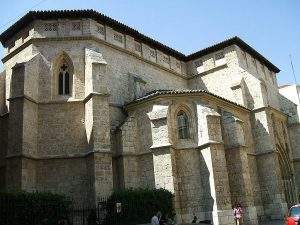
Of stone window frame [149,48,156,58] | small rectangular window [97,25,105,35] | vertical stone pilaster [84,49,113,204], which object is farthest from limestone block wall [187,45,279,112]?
vertical stone pilaster [84,49,113,204]

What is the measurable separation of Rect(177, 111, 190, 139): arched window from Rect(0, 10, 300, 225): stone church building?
0.20 feet

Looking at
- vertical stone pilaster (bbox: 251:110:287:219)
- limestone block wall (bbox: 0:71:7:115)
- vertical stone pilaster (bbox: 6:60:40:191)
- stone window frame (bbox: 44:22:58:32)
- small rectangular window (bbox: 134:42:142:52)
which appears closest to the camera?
vertical stone pilaster (bbox: 6:60:40:191)

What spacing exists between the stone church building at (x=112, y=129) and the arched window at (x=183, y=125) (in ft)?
0.20

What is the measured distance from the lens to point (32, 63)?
1947 cm

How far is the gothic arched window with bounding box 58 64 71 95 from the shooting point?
20.2 m

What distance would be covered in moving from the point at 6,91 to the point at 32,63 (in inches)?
116

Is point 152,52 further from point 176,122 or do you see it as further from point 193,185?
point 193,185

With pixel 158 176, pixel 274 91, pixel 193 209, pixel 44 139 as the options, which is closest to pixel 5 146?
pixel 44 139

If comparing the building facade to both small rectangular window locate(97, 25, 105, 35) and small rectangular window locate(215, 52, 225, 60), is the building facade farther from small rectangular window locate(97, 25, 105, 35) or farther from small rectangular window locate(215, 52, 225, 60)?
small rectangular window locate(97, 25, 105, 35)

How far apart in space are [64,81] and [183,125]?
7.12 m

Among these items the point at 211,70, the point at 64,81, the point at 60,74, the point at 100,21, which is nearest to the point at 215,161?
the point at 64,81

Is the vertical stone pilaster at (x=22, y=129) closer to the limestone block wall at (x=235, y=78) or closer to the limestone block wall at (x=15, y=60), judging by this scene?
the limestone block wall at (x=15, y=60)

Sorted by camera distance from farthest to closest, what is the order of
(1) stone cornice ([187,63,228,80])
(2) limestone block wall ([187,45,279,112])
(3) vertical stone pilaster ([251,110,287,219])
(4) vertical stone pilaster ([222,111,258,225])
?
(1) stone cornice ([187,63,228,80])
(2) limestone block wall ([187,45,279,112])
(3) vertical stone pilaster ([251,110,287,219])
(4) vertical stone pilaster ([222,111,258,225])

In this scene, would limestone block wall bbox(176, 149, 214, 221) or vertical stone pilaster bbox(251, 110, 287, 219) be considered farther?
vertical stone pilaster bbox(251, 110, 287, 219)
